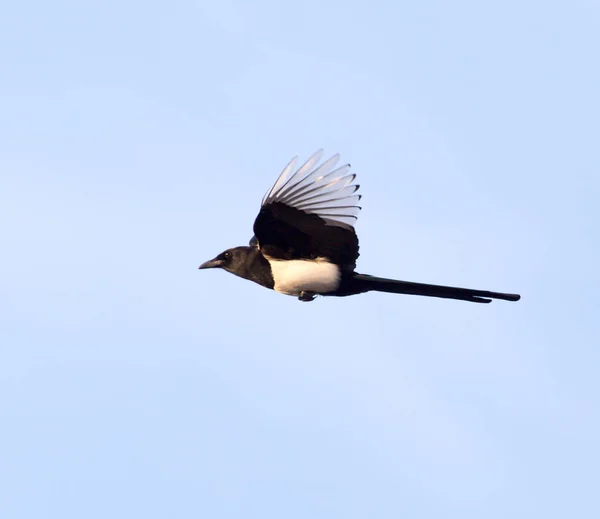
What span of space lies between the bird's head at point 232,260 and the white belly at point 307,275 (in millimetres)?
391

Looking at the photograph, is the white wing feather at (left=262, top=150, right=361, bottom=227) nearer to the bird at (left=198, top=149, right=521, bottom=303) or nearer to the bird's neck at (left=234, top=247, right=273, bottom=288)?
the bird at (left=198, top=149, right=521, bottom=303)

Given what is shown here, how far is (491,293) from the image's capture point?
9812 mm

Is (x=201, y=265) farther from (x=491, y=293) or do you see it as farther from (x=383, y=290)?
(x=491, y=293)

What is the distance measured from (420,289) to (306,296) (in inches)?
35.2

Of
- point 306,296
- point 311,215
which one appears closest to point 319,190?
point 311,215

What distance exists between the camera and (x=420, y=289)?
32.5 ft

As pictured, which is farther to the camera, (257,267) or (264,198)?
(257,267)

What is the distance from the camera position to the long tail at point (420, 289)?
9.85 meters

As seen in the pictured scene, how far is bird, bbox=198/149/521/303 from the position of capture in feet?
31.0

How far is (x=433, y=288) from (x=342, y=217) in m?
0.91

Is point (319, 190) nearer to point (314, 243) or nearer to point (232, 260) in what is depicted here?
A: point (314, 243)

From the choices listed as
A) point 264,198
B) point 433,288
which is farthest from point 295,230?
point 433,288

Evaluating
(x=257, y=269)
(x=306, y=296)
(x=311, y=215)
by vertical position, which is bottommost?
(x=306, y=296)

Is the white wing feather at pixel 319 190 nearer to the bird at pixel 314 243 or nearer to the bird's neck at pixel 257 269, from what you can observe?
the bird at pixel 314 243
